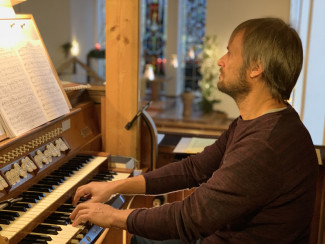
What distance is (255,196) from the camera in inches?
50.9

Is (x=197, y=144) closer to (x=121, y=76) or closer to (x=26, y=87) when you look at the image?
(x=121, y=76)

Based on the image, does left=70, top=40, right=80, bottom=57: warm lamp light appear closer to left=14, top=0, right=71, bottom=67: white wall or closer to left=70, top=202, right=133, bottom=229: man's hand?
left=14, top=0, right=71, bottom=67: white wall

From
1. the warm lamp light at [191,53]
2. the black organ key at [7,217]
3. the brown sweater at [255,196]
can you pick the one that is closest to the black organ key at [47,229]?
the black organ key at [7,217]

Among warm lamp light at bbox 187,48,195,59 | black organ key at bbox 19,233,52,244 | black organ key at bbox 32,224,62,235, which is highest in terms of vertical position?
black organ key at bbox 19,233,52,244

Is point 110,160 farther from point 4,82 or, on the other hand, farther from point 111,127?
point 4,82

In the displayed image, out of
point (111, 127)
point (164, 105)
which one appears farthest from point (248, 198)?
point (164, 105)

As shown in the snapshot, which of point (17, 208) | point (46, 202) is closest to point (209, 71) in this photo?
point (46, 202)

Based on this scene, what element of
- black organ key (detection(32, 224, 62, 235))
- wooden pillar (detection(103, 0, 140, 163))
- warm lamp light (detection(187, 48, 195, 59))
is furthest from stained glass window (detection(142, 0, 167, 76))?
black organ key (detection(32, 224, 62, 235))

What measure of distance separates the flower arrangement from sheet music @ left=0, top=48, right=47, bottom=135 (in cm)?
853

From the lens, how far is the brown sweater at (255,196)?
4.24 feet

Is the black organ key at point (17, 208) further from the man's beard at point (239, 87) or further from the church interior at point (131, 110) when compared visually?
the man's beard at point (239, 87)

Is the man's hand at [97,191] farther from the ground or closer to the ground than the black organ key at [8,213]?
farther from the ground

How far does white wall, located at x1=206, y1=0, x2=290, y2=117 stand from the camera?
10.0m

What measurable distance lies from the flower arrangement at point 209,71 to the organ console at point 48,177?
8.10m
